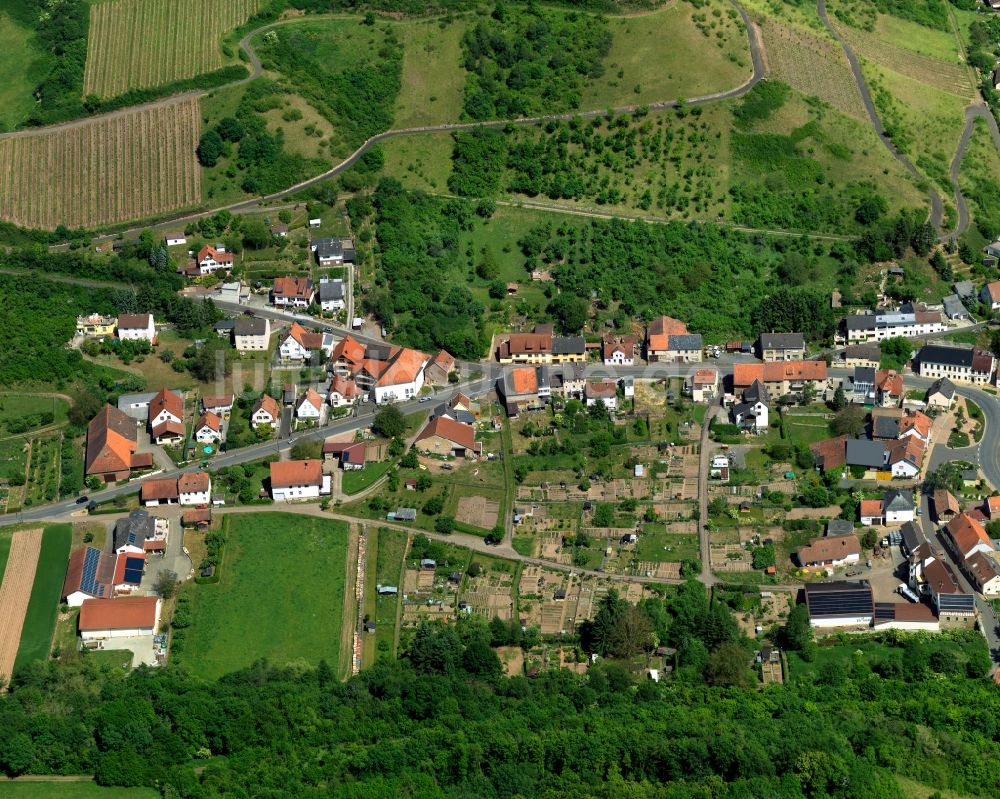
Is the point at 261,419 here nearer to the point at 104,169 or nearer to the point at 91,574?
the point at 91,574

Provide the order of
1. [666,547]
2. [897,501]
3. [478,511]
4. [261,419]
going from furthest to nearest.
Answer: [261,419], [478,511], [897,501], [666,547]

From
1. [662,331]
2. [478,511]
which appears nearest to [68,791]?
[478,511]

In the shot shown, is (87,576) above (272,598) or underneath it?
above

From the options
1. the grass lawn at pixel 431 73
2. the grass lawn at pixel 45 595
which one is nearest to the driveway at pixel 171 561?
the grass lawn at pixel 45 595

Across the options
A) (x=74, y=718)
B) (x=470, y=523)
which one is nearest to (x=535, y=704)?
(x=470, y=523)

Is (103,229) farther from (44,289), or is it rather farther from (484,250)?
(484,250)

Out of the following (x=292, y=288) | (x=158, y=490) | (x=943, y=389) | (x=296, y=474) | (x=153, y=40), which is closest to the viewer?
(x=158, y=490)

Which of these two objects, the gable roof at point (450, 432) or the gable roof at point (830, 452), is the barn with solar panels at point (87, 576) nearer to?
the gable roof at point (450, 432)
